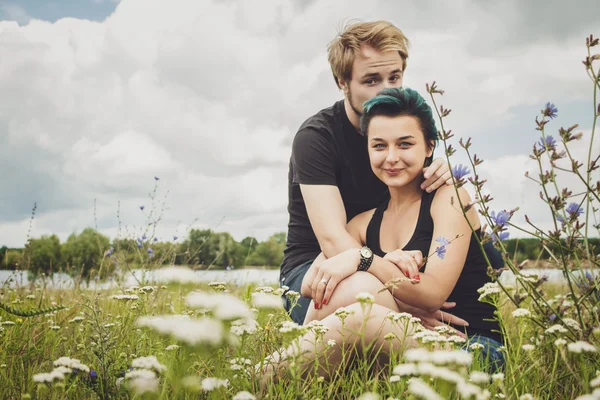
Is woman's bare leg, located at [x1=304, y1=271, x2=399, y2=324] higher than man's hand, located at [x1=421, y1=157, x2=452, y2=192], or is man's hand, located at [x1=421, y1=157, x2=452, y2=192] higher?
man's hand, located at [x1=421, y1=157, x2=452, y2=192]

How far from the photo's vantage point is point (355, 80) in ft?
14.5

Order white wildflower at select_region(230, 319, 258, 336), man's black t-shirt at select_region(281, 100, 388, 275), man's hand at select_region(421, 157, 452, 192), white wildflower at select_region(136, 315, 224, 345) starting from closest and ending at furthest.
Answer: white wildflower at select_region(136, 315, 224, 345) → white wildflower at select_region(230, 319, 258, 336) → man's hand at select_region(421, 157, 452, 192) → man's black t-shirt at select_region(281, 100, 388, 275)

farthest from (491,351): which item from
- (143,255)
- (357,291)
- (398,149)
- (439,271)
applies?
(143,255)

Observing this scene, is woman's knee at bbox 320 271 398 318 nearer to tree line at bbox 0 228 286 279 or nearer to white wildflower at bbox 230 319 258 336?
white wildflower at bbox 230 319 258 336

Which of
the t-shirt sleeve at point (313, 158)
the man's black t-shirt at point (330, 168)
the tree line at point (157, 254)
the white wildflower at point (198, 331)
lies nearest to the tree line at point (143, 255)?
the tree line at point (157, 254)

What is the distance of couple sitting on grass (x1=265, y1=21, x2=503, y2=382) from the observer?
9.34ft

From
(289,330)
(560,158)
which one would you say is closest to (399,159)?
(560,158)

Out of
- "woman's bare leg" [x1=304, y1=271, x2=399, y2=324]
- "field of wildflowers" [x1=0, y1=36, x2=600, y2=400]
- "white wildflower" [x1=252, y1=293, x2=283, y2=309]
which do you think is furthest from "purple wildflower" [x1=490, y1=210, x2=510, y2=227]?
"white wildflower" [x1=252, y1=293, x2=283, y2=309]

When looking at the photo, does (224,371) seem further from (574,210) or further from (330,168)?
(330,168)

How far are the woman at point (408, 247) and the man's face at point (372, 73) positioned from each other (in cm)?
75

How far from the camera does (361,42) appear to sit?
4367 millimetres

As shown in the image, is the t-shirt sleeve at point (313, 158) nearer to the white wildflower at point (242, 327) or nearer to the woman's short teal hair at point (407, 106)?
the woman's short teal hair at point (407, 106)

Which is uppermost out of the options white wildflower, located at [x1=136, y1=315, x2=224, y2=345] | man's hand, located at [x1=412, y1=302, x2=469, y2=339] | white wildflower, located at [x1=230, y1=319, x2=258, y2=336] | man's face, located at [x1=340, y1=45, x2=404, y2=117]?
man's face, located at [x1=340, y1=45, x2=404, y2=117]

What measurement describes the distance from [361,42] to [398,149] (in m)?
1.56
